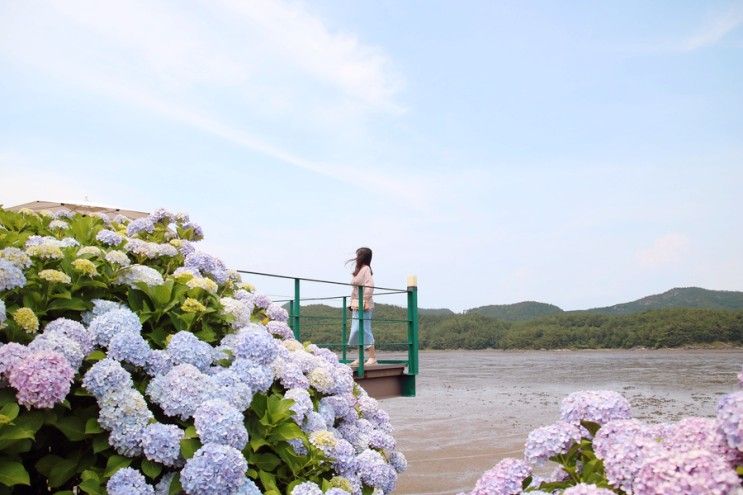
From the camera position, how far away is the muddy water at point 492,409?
11531 millimetres

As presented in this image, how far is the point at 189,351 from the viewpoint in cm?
402

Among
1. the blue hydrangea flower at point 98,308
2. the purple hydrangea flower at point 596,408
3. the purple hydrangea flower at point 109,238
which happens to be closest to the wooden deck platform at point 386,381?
the purple hydrangea flower at point 109,238

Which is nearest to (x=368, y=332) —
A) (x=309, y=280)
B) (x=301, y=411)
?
(x=309, y=280)

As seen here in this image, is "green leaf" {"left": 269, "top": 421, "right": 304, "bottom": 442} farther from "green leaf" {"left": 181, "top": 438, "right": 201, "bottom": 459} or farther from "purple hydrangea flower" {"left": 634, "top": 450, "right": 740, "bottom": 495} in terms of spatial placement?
"purple hydrangea flower" {"left": 634, "top": 450, "right": 740, "bottom": 495}

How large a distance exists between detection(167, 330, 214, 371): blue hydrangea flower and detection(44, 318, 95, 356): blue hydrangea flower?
428 mm

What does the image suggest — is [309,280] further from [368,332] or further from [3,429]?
[3,429]

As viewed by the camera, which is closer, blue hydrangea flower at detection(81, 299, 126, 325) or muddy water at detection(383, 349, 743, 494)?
blue hydrangea flower at detection(81, 299, 126, 325)

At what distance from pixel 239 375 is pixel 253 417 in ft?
0.87

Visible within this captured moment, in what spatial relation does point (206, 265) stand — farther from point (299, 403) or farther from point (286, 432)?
point (286, 432)

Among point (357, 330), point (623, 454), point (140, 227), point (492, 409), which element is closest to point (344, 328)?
point (357, 330)

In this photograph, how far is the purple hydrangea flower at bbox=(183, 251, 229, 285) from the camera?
5.33m

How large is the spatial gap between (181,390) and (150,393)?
0.20 m

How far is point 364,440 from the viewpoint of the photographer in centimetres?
505

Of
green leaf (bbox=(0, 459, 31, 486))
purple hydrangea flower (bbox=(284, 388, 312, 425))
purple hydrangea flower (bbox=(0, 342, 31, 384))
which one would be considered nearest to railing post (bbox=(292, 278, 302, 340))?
purple hydrangea flower (bbox=(284, 388, 312, 425))
